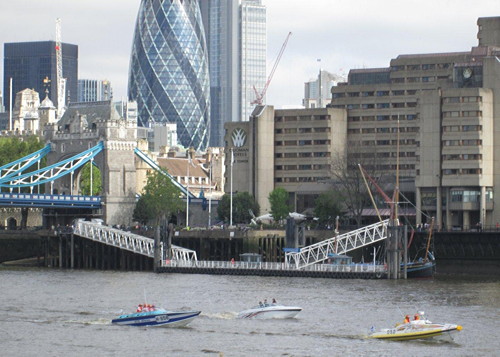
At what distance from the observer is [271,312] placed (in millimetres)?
89438

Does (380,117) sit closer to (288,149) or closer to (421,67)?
(421,67)

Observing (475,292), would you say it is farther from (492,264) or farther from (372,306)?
(492,264)

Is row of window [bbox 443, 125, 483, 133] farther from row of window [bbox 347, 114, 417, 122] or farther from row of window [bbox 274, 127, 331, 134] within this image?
row of window [bbox 274, 127, 331, 134]

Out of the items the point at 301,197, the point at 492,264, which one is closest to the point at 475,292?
the point at 492,264

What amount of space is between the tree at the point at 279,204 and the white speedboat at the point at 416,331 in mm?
83664

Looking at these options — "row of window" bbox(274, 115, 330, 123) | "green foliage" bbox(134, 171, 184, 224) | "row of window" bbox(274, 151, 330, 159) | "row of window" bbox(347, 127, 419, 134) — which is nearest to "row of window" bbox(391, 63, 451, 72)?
"row of window" bbox(347, 127, 419, 134)

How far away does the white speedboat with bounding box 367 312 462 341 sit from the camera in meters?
79.3

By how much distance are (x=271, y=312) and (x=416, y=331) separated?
12.9 m

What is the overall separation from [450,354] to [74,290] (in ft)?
144

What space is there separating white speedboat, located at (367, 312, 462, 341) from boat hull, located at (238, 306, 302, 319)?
10.4 metres

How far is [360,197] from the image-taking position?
15750 centimetres

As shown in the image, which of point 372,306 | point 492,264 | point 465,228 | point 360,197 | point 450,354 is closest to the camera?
point 450,354

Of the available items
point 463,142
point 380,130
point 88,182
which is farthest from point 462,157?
point 88,182

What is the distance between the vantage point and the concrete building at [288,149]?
17825 centimetres
